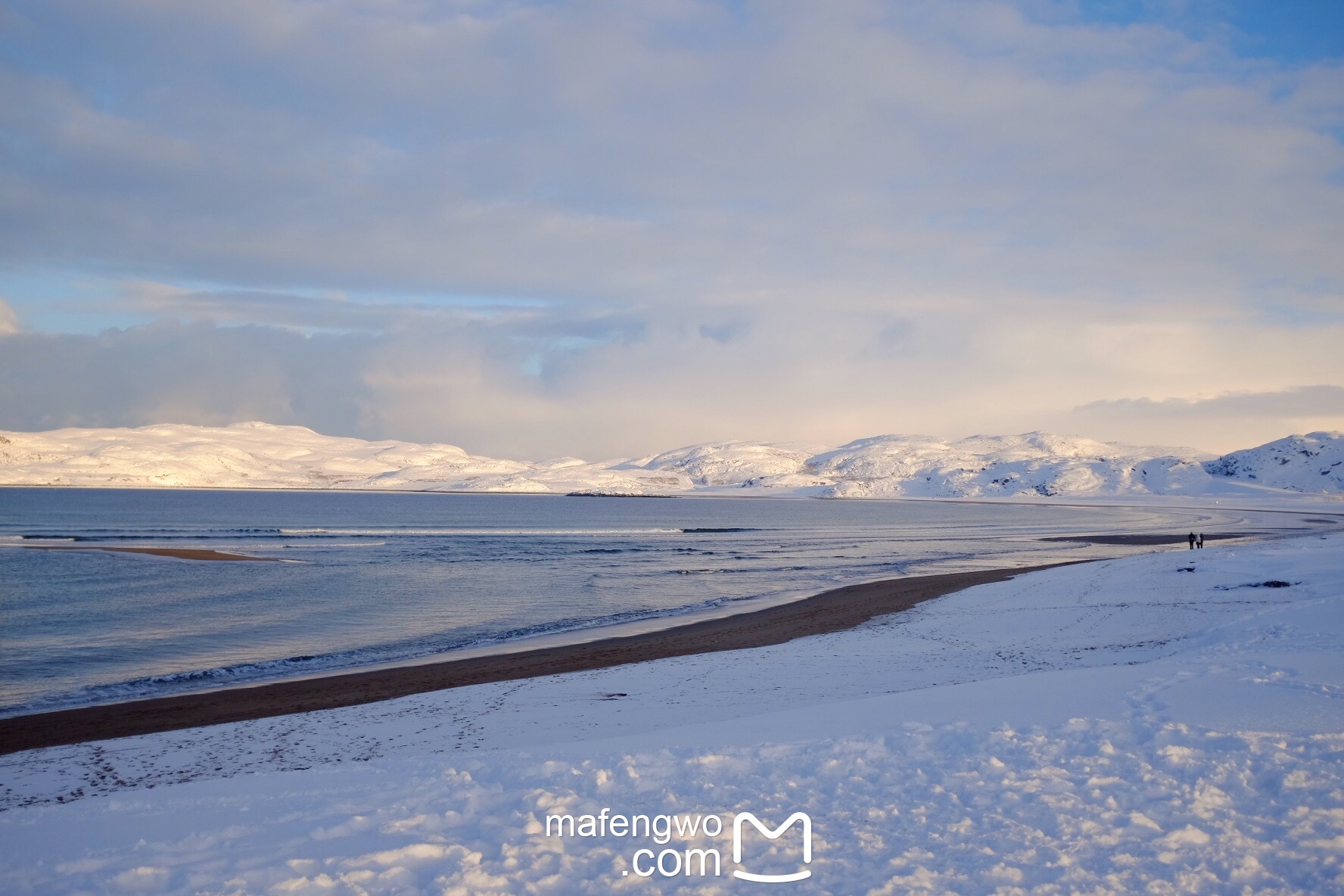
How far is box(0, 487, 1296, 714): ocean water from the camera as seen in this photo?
22219mm

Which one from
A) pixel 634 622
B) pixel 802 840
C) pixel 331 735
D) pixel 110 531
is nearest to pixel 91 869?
pixel 802 840

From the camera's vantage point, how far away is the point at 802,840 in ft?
22.5

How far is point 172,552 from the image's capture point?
173 feet

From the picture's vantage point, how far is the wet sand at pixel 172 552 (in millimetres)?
49125

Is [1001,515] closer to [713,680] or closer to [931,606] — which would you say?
[931,606]

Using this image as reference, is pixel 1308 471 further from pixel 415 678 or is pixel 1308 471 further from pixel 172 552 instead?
pixel 415 678

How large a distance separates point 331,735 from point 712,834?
9298mm

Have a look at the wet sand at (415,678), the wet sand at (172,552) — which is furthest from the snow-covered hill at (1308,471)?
the wet sand at (172,552)

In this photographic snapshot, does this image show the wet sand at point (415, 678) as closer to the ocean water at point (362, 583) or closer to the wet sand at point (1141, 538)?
the ocean water at point (362, 583)

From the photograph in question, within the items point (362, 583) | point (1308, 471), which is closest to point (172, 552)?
point (362, 583)

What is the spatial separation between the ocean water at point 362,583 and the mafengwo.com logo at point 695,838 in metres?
15.8

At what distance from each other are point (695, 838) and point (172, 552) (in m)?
55.9

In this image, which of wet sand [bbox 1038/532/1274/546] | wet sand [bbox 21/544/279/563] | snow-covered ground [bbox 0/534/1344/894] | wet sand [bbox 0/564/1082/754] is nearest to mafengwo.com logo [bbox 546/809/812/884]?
snow-covered ground [bbox 0/534/1344/894]

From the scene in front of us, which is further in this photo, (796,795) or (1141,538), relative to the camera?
(1141,538)
